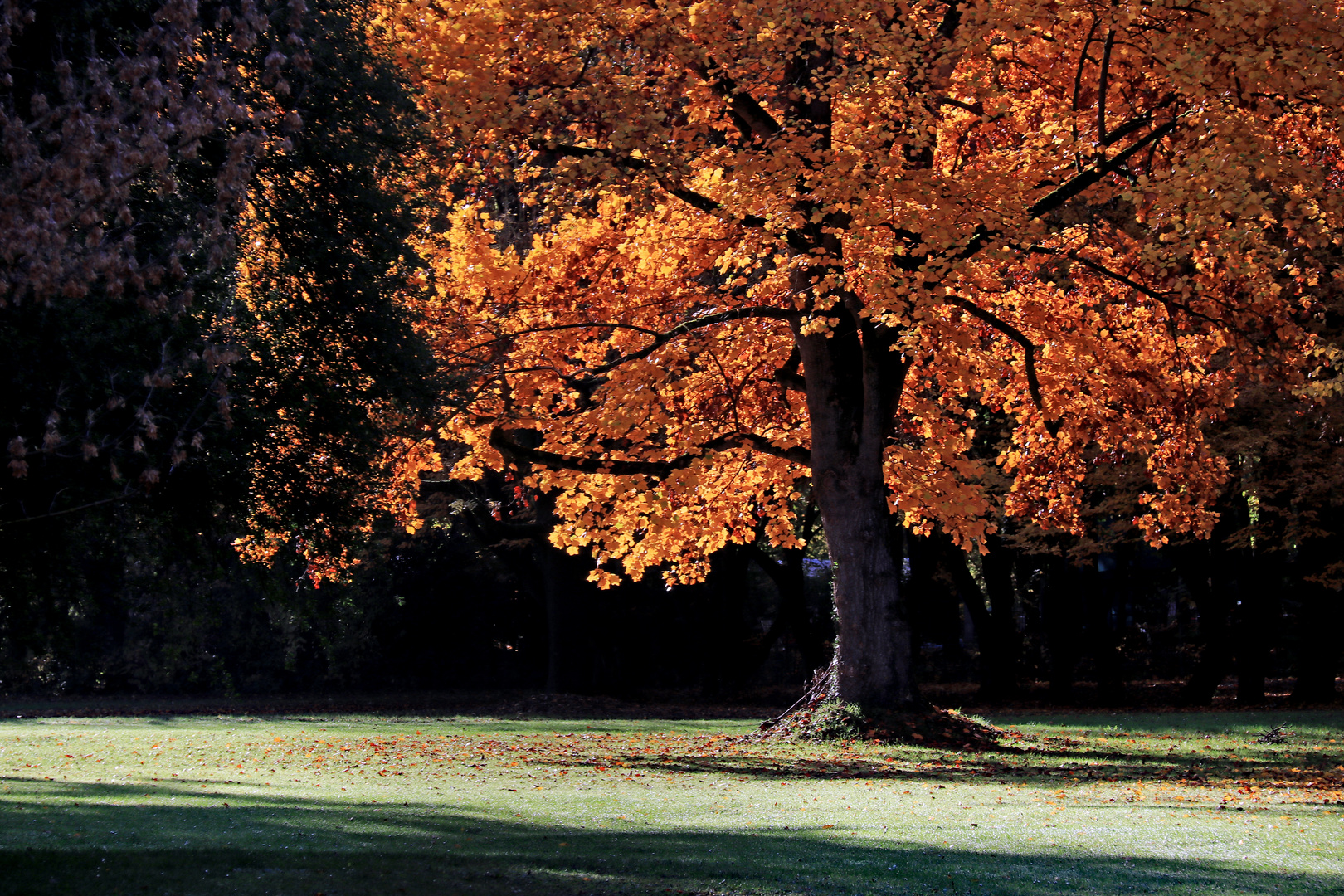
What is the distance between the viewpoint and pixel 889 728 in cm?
1620

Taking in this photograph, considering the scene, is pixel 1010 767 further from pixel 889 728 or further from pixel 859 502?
pixel 859 502

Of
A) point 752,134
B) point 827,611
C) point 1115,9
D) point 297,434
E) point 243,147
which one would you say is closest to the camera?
point 243,147

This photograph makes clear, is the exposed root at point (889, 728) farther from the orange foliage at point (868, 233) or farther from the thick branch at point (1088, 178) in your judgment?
the thick branch at point (1088, 178)

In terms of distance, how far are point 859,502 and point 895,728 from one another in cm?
318

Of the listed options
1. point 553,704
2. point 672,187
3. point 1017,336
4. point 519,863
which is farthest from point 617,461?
point 553,704

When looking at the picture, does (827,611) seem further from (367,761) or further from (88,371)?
(88,371)

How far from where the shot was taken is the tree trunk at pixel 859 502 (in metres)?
16.8

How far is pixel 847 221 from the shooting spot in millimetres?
15430

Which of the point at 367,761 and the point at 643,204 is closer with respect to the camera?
the point at 643,204

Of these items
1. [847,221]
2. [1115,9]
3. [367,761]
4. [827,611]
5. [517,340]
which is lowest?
[367,761]

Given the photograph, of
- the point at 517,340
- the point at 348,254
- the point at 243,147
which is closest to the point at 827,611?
the point at 517,340

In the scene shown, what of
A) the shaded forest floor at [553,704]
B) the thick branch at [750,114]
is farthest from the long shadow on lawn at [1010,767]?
the shaded forest floor at [553,704]

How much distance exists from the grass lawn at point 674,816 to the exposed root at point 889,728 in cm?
37

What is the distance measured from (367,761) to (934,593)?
1080 inches
